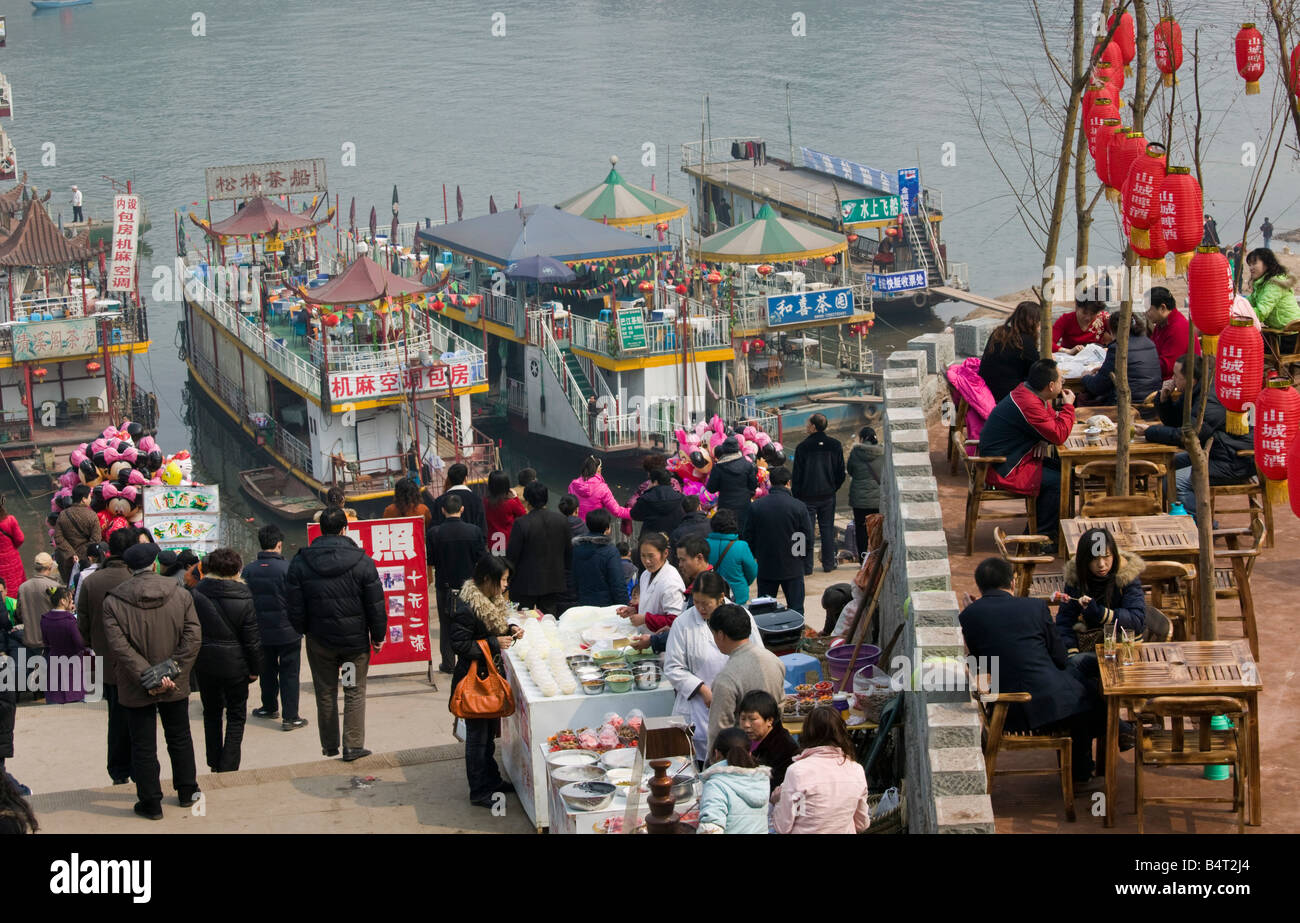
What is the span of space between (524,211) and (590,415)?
5455 mm

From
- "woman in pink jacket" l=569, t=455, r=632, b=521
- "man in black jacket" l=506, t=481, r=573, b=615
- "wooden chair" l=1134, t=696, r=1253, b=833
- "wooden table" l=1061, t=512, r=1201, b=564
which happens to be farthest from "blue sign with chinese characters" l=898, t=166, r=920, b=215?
"wooden chair" l=1134, t=696, r=1253, b=833

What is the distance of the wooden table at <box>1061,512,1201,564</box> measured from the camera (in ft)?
30.7

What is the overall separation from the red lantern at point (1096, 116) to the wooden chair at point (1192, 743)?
6.83 meters

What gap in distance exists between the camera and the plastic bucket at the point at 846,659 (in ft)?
34.1

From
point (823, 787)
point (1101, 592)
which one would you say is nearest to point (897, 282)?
point (1101, 592)

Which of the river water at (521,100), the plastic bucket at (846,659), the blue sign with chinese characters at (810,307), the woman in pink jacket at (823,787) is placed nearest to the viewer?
the woman in pink jacket at (823,787)

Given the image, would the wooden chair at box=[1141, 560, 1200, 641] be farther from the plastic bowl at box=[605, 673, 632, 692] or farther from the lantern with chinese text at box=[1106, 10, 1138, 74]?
the lantern with chinese text at box=[1106, 10, 1138, 74]

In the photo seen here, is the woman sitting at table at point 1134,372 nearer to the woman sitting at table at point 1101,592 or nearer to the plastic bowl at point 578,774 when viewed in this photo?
the woman sitting at table at point 1101,592

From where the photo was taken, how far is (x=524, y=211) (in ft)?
130

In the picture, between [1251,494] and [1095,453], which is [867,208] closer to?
[1251,494]

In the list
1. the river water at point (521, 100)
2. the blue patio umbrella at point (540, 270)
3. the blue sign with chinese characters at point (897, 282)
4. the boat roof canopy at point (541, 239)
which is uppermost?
the river water at point (521, 100)

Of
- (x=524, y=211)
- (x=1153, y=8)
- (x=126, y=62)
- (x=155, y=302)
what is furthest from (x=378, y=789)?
(x=126, y=62)

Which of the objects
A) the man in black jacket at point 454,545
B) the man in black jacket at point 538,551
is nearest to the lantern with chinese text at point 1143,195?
the man in black jacket at point 538,551
